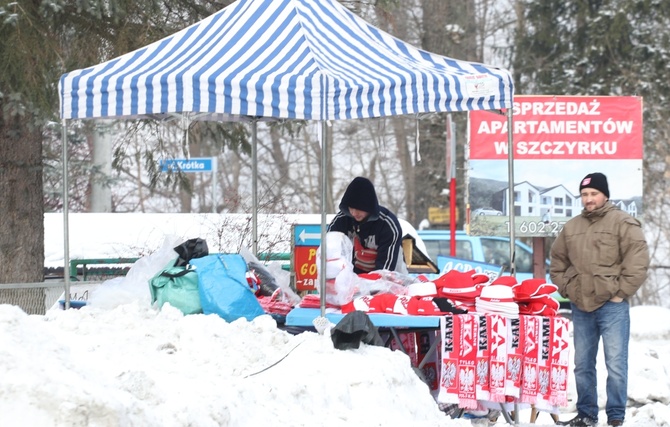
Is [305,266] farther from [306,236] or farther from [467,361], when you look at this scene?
[467,361]

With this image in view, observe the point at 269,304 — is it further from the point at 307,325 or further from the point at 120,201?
→ the point at 120,201

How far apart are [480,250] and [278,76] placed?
42.5 ft

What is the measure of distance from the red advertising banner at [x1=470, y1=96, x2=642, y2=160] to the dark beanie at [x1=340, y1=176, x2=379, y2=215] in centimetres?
646

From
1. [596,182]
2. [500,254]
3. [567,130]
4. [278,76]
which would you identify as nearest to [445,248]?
[500,254]

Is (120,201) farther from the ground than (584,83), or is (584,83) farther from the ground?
(584,83)

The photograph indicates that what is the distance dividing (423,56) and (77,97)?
2.74 meters

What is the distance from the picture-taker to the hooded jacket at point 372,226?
9141 millimetres

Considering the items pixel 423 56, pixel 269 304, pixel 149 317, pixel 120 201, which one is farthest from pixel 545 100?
pixel 120 201

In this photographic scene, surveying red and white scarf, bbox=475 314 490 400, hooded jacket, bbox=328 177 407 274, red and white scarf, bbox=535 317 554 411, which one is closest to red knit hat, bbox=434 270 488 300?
red and white scarf, bbox=475 314 490 400

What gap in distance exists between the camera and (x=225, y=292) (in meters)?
8.06

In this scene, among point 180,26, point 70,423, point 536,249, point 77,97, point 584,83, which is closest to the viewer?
point 70,423

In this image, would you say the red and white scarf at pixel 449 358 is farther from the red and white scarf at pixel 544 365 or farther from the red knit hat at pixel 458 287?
the red and white scarf at pixel 544 365

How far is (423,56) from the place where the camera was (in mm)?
9164

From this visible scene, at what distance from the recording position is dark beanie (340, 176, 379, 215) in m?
9.12
